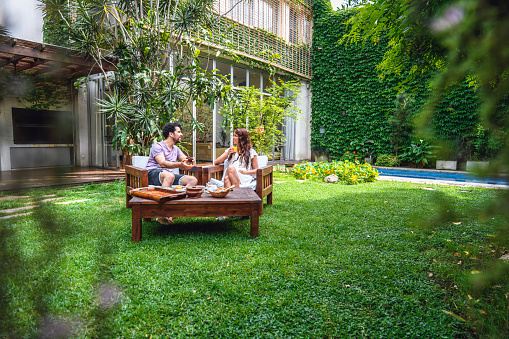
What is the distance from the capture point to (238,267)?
2393 millimetres

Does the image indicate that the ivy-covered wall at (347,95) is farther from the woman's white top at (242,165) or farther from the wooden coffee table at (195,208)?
the wooden coffee table at (195,208)

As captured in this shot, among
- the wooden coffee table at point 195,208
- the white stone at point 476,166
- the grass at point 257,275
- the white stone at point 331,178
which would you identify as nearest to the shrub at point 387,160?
the white stone at point 331,178

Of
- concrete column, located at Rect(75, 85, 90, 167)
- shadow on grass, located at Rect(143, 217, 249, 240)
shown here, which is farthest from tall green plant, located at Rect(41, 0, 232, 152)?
concrete column, located at Rect(75, 85, 90, 167)

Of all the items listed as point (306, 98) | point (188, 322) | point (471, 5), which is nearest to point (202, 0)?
point (188, 322)

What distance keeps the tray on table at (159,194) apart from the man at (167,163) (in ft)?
1.84

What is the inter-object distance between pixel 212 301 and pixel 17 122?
156 centimetres

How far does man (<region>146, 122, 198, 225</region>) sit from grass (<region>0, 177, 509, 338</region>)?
19.2 inches

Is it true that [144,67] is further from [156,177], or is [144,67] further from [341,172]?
[341,172]

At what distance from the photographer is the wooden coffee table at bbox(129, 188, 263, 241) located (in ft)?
9.57

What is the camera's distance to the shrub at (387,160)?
10.9 m

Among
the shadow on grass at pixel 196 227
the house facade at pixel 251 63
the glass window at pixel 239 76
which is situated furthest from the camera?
the glass window at pixel 239 76

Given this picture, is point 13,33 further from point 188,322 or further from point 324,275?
point 324,275

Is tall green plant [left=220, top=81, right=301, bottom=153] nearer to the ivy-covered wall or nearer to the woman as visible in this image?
the woman

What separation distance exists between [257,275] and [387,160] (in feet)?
32.6
